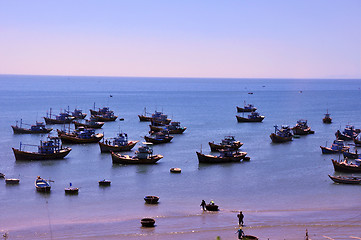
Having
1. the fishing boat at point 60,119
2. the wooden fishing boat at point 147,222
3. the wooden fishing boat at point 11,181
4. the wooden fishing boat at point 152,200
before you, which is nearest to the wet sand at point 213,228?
Answer: the wooden fishing boat at point 147,222

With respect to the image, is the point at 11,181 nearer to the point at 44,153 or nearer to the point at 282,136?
the point at 44,153

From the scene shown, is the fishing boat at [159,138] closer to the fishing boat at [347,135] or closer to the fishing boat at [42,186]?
the fishing boat at [347,135]

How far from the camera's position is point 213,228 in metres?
41.7

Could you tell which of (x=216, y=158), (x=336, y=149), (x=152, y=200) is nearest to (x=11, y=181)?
(x=152, y=200)

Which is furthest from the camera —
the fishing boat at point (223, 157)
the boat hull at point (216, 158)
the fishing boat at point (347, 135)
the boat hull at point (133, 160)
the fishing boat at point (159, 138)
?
the fishing boat at point (347, 135)

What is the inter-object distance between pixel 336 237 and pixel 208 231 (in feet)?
36.1

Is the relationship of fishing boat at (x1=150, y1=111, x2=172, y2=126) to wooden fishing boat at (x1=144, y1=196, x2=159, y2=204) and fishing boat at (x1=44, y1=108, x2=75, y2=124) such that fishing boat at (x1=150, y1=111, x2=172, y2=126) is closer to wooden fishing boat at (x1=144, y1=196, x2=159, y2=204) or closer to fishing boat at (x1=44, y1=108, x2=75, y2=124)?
fishing boat at (x1=44, y1=108, x2=75, y2=124)

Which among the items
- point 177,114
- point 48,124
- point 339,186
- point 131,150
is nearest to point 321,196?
point 339,186

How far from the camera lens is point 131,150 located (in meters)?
86.6

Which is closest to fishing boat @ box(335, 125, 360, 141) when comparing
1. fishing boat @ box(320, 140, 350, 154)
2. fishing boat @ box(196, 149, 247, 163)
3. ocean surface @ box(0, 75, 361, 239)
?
ocean surface @ box(0, 75, 361, 239)

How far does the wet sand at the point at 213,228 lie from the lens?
39938 mm

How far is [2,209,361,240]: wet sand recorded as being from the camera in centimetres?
3994

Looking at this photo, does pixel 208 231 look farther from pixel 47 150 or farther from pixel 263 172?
pixel 47 150

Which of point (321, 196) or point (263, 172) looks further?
point (263, 172)
